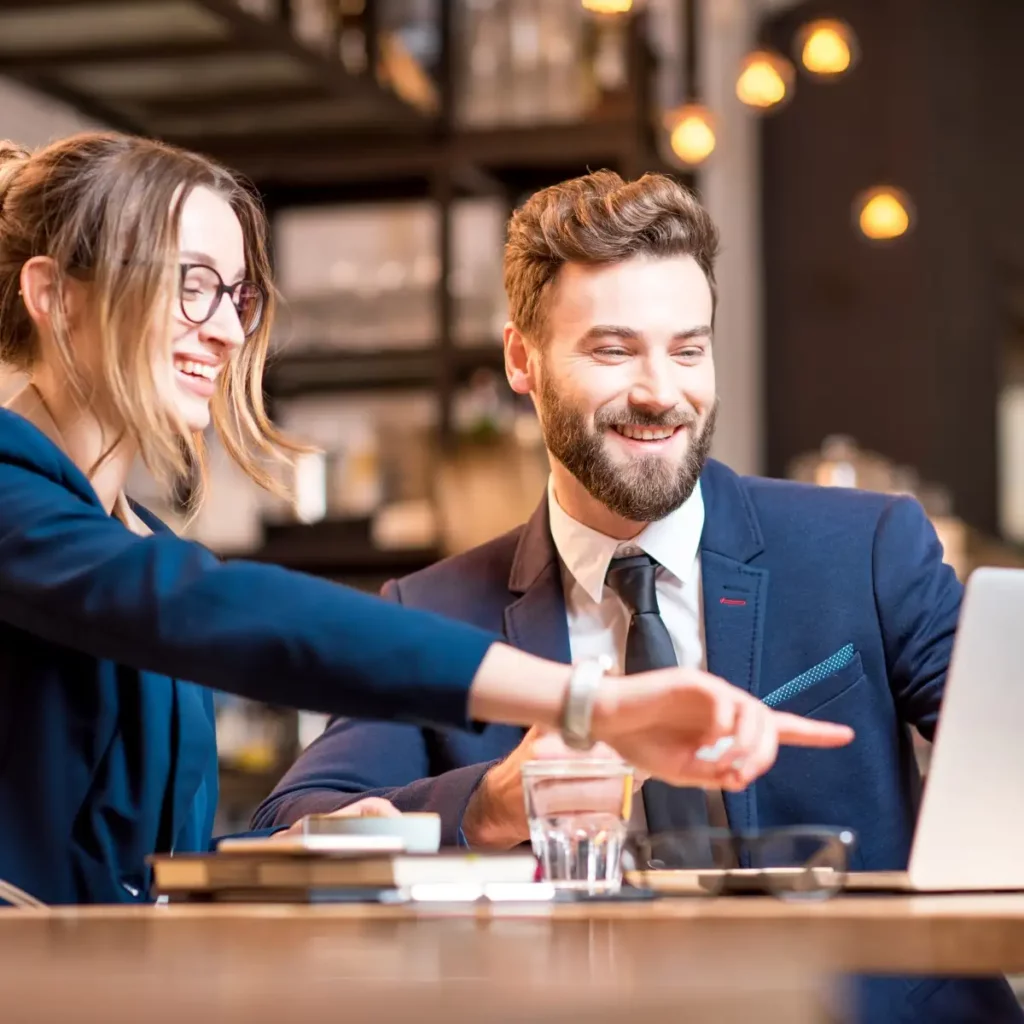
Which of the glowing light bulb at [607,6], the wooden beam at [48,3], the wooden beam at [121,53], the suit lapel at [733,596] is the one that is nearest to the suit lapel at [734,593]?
the suit lapel at [733,596]

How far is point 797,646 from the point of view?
2.04 m

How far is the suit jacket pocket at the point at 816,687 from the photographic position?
78.7 inches

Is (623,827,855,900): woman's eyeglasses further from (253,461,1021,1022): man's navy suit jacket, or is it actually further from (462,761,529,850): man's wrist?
(253,461,1021,1022): man's navy suit jacket

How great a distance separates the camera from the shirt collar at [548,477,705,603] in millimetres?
2070

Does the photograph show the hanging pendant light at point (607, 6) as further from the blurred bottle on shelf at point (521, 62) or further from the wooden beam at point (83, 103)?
the wooden beam at point (83, 103)

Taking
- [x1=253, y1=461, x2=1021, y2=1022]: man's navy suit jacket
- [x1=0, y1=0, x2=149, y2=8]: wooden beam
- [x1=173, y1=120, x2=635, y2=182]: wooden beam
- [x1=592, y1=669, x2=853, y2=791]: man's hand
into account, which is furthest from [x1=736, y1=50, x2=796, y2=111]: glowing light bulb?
[x1=592, y1=669, x2=853, y2=791]: man's hand

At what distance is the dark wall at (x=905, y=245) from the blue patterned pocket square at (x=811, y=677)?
4657 mm

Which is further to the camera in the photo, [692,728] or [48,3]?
[48,3]

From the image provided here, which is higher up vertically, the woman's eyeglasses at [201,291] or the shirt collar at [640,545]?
the woman's eyeglasses at [201,291]

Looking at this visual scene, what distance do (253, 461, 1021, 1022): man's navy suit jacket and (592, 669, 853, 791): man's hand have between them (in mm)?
661

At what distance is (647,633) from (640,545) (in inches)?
6.2

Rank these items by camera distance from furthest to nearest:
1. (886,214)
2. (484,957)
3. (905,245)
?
(905,245) < (886,214) < (484,957)

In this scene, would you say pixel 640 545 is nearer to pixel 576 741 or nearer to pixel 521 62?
pixel 576 741

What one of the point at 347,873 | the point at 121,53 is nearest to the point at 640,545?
the point at 347,873
